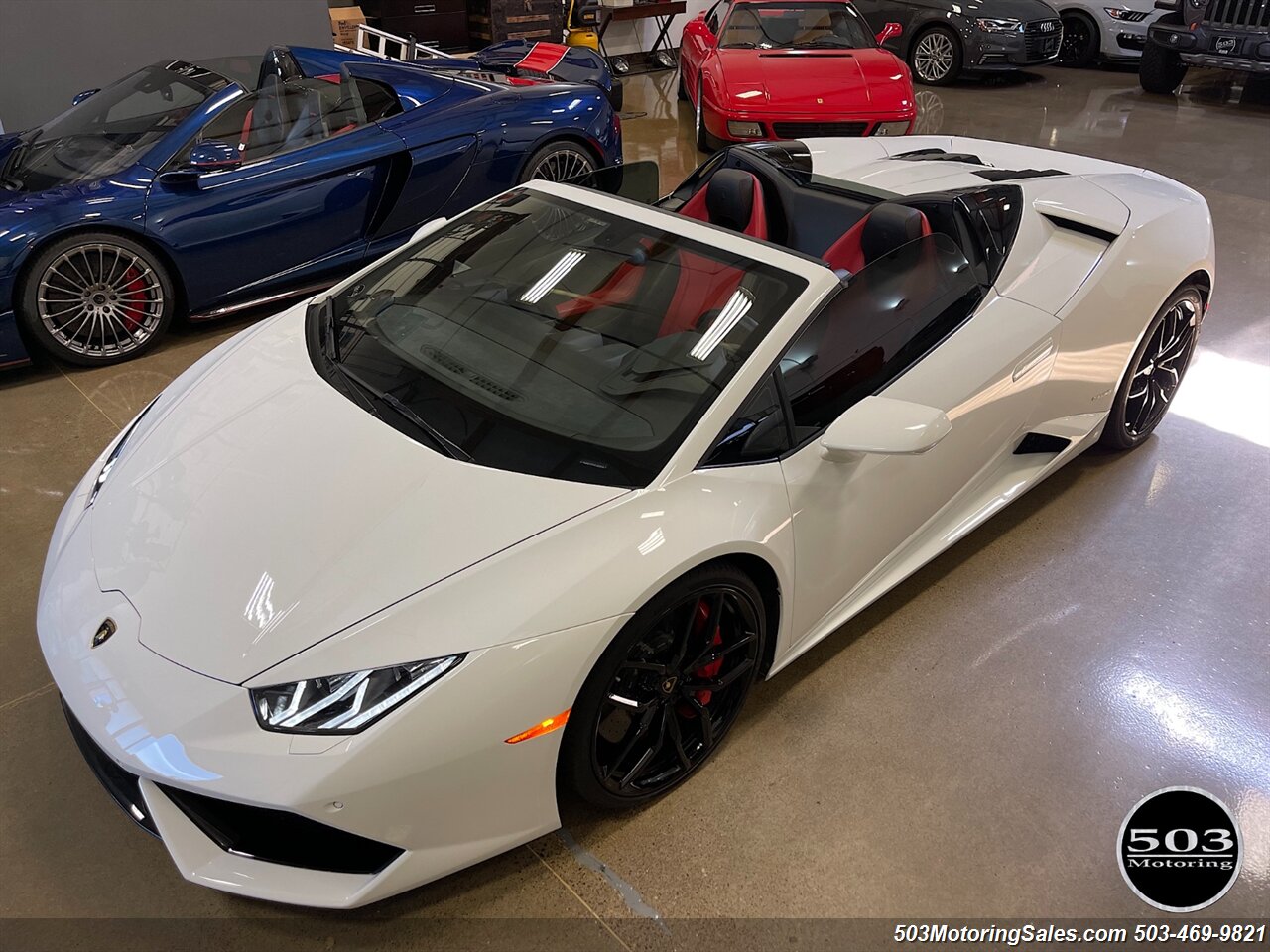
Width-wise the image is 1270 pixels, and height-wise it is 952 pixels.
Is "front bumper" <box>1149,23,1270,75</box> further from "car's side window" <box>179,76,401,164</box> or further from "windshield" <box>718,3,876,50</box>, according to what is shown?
"car's side window" <box>179,76,401,164</box>

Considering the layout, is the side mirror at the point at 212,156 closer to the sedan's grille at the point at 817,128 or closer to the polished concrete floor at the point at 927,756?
the polished concrete floor at the point at 927,756

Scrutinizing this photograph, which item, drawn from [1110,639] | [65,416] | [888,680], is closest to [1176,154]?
[1110,639]

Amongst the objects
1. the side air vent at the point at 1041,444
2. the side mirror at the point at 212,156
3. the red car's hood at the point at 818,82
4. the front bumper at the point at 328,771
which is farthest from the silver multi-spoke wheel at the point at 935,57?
the front bumper at the point at 328,771

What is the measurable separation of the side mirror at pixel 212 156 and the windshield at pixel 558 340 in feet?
5.85

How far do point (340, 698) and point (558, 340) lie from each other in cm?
91

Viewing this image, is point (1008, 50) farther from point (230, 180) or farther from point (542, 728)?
point (542, 728)

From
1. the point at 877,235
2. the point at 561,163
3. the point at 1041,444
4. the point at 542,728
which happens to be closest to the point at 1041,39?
the point at 561,163

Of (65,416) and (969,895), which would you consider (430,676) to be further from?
(65,416)

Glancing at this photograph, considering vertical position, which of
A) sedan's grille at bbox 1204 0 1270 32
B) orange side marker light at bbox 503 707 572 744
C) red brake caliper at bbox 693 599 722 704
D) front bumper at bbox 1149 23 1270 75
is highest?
sedan's grille at bbox 1204 0 1270 32

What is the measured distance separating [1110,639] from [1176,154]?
5.43 m

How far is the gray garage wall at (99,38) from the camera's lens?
5.64 m

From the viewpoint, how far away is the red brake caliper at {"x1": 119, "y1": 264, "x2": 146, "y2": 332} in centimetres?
375

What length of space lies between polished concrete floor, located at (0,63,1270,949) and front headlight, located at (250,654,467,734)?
521 millimetres

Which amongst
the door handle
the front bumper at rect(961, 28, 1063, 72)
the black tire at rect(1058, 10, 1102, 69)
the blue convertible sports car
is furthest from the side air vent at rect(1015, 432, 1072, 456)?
the black tire at rect(1058, 10, 1102, 69)
